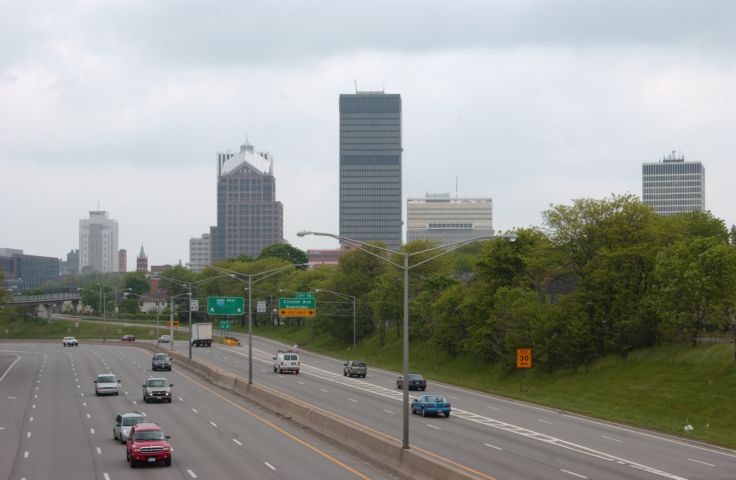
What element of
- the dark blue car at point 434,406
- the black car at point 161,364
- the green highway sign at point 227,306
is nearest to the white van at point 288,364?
the black car at point 161,364

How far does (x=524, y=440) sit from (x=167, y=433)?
54.4 feet

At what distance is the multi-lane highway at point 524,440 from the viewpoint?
32500 mm

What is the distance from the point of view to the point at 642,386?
60.4 m

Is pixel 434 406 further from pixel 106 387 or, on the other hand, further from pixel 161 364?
pixel 161 364

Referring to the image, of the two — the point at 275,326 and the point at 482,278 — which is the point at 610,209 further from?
the point at 275,326

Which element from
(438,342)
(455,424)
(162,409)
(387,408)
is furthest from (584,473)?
(438,342)

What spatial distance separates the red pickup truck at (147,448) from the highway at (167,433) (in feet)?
1.19

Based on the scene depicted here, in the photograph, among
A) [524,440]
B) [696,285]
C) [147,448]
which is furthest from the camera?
[696,285]

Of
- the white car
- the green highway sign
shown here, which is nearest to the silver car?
the white car

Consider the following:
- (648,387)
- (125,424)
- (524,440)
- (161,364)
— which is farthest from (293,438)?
(161,364)

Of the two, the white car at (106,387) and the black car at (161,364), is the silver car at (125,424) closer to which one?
the white car at (106,387)

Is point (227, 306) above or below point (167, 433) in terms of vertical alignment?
above

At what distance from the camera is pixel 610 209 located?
74875mm

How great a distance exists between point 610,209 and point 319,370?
111 ft
